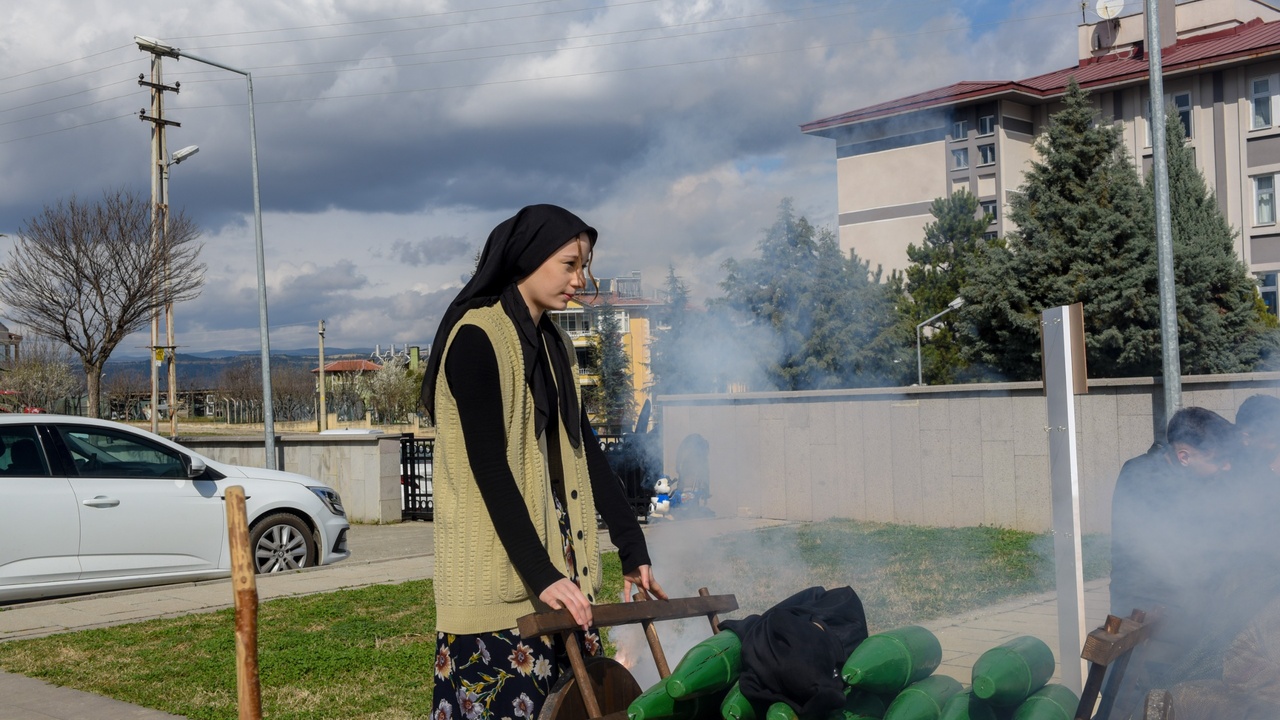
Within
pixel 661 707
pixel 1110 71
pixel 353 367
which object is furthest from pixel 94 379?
pixel 353 367

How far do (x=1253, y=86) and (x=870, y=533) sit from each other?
92.9 ft

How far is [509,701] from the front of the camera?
9.20 ft

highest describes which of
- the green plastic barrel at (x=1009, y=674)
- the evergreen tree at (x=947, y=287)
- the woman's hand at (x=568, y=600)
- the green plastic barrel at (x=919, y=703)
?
the evergreen tree at (x=947, y=287)

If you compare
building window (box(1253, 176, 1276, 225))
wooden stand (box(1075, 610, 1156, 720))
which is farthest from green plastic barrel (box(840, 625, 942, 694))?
building window (box(1253, 176, 1276, 225))

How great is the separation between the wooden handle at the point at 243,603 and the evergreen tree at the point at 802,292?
487 cm

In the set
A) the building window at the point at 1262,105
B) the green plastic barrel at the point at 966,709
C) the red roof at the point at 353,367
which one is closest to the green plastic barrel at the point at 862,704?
the green plastic barrel at the point at 966,709

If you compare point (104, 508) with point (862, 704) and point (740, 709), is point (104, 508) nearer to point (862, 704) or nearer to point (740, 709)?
point (740, 709)

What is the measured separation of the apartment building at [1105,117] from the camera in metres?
6.49

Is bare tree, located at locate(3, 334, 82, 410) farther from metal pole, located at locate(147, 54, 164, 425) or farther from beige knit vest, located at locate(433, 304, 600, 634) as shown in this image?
beige knit vest, located at locate(433, 304, 600, 634)

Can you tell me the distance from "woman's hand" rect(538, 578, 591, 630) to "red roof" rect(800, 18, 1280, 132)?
4326 mm

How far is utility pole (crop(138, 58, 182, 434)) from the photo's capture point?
86.6ft

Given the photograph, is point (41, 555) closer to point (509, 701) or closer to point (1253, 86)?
point (509, 701)

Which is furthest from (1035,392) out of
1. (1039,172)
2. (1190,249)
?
(1190,249)

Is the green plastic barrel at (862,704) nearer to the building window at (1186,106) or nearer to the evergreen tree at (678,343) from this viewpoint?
the evergreen tree at (678,343)
